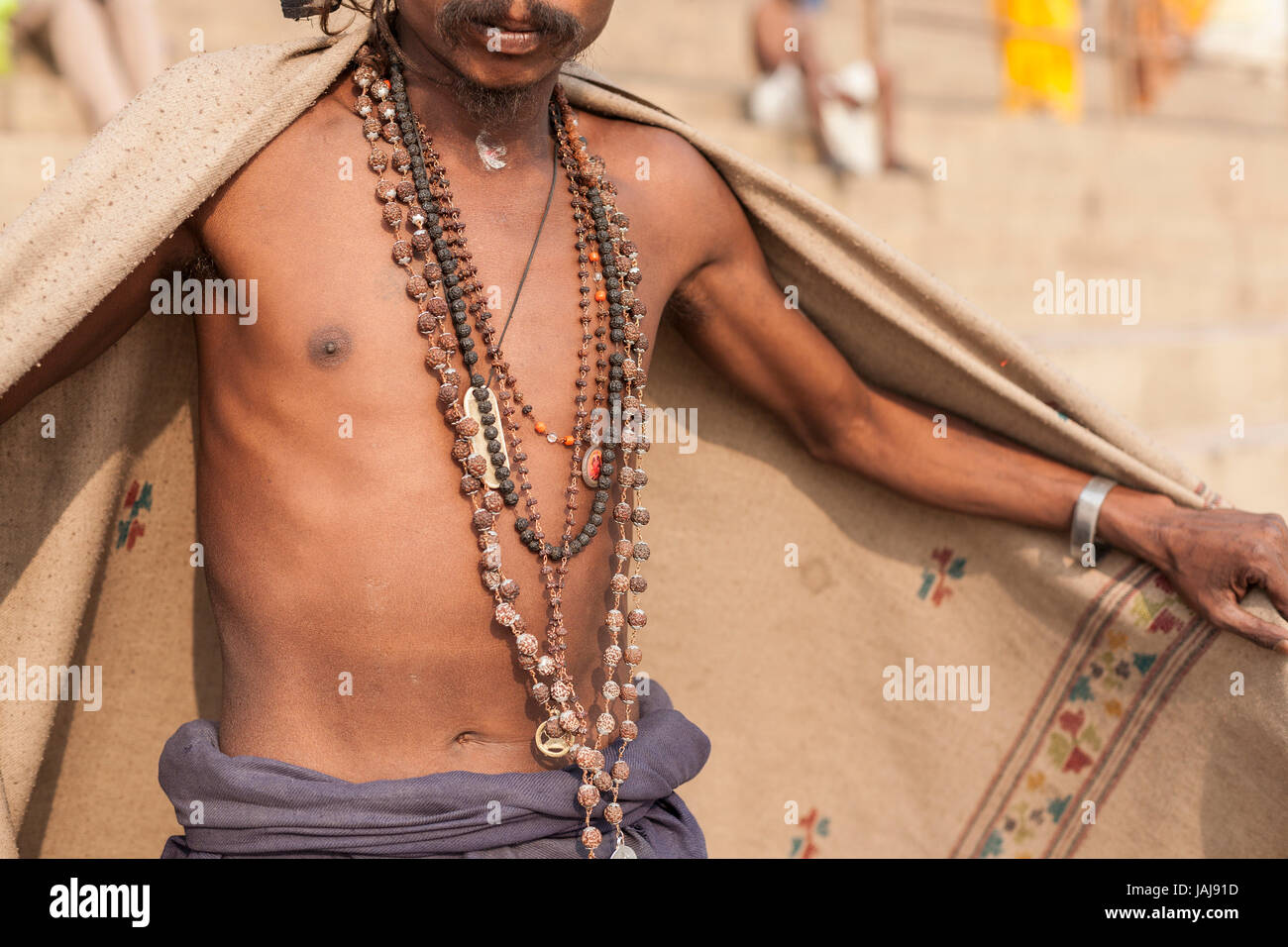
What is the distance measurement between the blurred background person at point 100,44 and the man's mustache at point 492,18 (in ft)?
9.22

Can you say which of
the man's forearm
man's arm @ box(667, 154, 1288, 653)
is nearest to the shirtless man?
man's arm @ box(667, 154, 1288, 653)

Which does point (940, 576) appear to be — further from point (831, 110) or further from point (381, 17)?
point (831, 110)

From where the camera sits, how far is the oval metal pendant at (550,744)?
1.80 m

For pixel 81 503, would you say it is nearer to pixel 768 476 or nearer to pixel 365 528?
pixel 365 528

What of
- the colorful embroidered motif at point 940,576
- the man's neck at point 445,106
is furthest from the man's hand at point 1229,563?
the man's neck at point 445,106

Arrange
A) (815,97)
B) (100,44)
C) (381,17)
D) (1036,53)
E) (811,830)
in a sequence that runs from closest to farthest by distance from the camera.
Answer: (381,17)
(811,830)
(100,44)
(815,97)
(1036,53)

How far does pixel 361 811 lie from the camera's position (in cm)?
166

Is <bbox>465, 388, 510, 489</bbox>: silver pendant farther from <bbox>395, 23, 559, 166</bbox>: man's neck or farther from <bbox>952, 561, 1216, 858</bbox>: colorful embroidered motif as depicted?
<bbox>952, 561, 1216, 858</bbox>: colorful embroidered motif

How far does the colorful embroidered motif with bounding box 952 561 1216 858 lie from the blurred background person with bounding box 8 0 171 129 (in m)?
3.44


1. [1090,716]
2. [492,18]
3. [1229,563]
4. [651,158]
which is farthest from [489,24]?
[1090,716]

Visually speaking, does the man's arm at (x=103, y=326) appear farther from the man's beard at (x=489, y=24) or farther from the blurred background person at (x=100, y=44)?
the blurred background person at (x=100, y=44)

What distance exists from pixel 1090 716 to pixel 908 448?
2.14ft

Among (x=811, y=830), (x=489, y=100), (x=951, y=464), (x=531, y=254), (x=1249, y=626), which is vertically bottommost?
(x=811, y=830)
